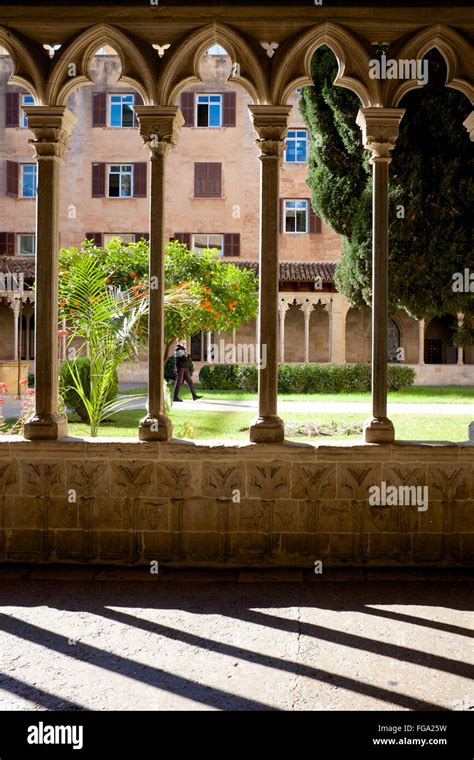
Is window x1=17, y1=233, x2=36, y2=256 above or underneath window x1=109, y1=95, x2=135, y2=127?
underneath

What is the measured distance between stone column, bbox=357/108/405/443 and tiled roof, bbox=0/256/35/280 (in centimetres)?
1808

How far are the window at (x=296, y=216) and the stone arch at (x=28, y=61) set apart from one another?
755 inches

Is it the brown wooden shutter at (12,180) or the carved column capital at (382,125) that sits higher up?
the brown wooden shutter at (12,180)

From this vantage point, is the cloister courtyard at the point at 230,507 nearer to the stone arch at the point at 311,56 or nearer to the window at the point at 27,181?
the stone arch at the point at 311,56

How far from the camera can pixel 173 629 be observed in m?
3.14

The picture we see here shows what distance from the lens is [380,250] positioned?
4270 millimetres

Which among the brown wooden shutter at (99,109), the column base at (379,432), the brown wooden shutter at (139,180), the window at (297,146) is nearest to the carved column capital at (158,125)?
the column base at (379,432)

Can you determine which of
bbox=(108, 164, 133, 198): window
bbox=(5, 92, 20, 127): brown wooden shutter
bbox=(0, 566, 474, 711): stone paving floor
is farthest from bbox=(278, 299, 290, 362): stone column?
bbox=(0, 566, 474, 711): stone paving floor

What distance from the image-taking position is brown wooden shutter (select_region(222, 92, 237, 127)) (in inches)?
873

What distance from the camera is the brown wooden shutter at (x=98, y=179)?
22561mm

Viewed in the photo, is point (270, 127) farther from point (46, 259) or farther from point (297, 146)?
point (297, 146)

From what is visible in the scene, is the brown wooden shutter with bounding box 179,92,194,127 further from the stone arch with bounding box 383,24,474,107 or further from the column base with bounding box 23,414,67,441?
the column base with bounding box 23,414,67,441

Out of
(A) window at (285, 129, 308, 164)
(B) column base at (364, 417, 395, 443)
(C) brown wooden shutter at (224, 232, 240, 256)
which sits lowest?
(B) column base at (364, 417, 395, 443)
